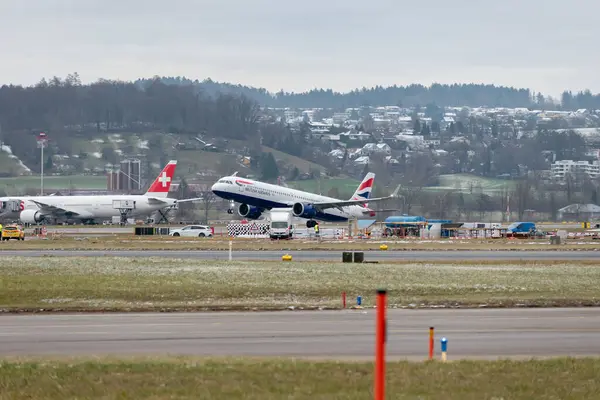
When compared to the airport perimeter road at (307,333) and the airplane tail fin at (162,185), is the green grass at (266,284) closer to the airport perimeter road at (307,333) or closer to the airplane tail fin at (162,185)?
the airport perimeter road at (307,333)

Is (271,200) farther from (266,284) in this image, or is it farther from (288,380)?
(288,380)

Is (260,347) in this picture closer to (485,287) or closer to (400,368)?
(400,368)

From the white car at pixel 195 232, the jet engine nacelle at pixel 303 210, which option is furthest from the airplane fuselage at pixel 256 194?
the white car at pixel 195 232

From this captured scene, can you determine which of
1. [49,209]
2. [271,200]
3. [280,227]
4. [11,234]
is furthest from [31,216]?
[280,227]

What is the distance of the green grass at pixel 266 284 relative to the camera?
3428cm

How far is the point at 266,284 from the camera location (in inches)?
1565

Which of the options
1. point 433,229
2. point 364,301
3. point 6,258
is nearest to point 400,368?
point 364,301

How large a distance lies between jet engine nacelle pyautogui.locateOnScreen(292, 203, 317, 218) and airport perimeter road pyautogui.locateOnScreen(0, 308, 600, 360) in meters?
68.2

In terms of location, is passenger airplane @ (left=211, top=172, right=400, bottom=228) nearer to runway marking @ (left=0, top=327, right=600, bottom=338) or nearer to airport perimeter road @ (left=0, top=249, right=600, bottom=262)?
airport perimeter road @ (left=0, top=249, right=600, bottom=262)

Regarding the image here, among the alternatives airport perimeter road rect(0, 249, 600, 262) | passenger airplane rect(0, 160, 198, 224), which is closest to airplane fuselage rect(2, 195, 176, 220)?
passenger airplane rect(0, 160, 198, 224)

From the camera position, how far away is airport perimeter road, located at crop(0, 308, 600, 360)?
21.8 meters

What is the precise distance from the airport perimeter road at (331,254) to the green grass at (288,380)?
3760 cm

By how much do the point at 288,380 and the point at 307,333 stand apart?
7682 millimetres

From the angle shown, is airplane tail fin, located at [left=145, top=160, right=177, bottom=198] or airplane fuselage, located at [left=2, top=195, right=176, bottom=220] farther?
airplane tail fin, located at [left=145, top=160, right=177, bottom=198]
